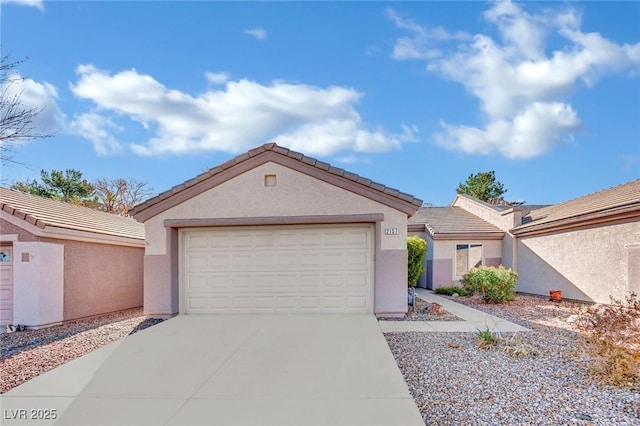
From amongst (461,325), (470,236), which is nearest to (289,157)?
(461,325)

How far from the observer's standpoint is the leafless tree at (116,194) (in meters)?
31.5

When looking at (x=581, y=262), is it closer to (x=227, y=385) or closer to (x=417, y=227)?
(x=417, y=227)

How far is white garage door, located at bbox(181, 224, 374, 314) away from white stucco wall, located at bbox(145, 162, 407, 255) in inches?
20.9

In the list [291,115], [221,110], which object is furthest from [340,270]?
[221,110]

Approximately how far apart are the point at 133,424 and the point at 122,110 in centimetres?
A: 1638

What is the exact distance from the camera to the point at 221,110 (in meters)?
17.2

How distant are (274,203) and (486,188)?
124 ft

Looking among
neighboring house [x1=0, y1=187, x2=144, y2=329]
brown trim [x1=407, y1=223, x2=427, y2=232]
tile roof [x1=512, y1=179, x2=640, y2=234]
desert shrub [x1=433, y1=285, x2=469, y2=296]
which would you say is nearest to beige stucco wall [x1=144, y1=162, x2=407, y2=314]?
neighboring house [x1=0, y1=187, x2=144, y2=329]

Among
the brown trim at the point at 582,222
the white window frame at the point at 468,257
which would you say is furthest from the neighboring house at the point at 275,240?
the white window frame at the point at 468,257

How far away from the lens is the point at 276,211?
9.98 metres

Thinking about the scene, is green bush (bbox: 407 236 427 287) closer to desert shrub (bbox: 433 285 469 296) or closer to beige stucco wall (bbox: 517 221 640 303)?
desert shrub (bbox: 433 285 469 296)

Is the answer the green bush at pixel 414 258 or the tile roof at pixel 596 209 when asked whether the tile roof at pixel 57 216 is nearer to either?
the green bush at pixel 414 258

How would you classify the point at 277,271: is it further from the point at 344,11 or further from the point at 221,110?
the point at 221,110

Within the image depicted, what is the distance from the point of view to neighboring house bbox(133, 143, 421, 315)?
9.81 metres
